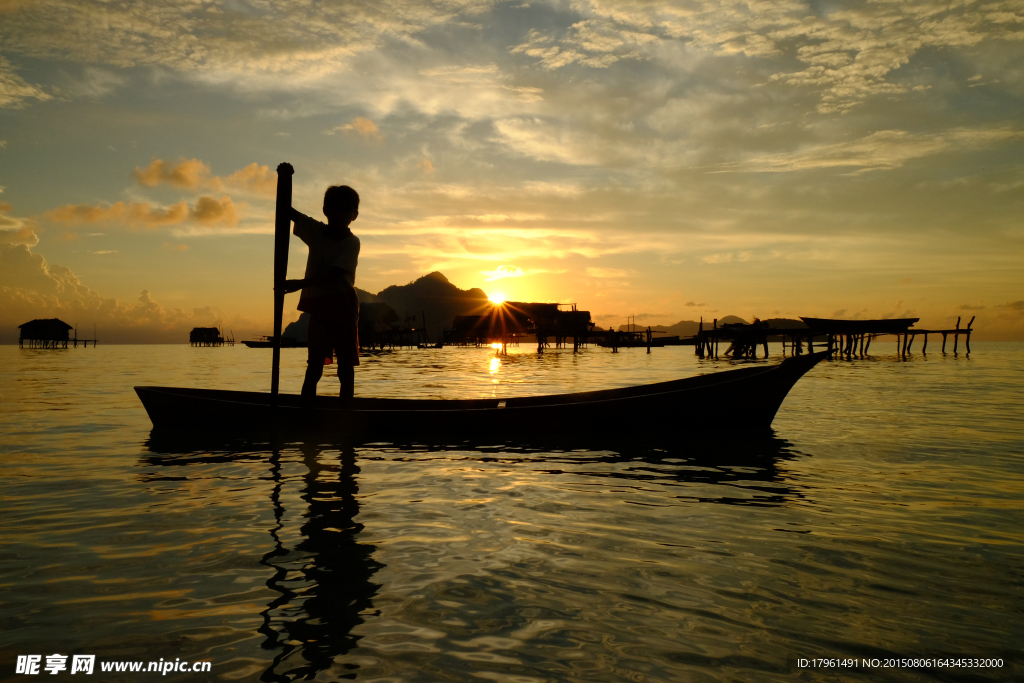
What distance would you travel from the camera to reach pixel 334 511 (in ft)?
14.3

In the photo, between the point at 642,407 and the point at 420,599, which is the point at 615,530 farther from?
the point at 642,407

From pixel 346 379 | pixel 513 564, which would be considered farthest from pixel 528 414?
pixel 513 564

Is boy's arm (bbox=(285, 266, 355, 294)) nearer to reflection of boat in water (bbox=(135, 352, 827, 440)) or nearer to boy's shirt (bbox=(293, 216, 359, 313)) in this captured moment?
boy's shirt (bbox=(293, 216, 359, 313))

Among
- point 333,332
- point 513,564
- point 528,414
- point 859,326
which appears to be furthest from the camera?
point 859,326

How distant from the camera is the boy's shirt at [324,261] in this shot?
605cm

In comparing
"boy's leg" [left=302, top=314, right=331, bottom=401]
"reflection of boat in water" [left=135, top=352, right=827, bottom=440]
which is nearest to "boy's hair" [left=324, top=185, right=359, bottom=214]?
"boy's leg" [left=302, top=314, right=331, bottom=401]

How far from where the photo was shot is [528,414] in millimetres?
7277

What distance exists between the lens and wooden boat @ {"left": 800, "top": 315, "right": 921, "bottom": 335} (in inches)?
1534

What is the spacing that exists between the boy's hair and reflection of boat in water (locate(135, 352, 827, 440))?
2299mm

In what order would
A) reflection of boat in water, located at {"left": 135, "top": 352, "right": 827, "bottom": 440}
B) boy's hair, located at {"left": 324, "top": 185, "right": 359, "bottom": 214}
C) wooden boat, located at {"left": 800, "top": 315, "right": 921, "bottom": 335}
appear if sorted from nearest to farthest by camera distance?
boy's hair, located at {"left": 324, "top": 185, "right": 359, "bottom": 214}
reflection of boat in water, located at {"left": 135, "top": 352, "right": 827, "bottom": 440}
wooden boat, located at {"left": 800, "top": 315, "right": 921, "bottom": 335}

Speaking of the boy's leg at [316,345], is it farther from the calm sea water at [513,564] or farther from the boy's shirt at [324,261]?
the calm sea water at [513,564]

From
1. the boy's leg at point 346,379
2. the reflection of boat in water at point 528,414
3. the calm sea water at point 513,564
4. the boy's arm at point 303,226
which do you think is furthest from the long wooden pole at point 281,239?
the calm sea water at point 513,564

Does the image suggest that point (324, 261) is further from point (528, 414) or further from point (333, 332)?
point (528, 414)

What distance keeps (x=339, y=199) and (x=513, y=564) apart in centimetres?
438
